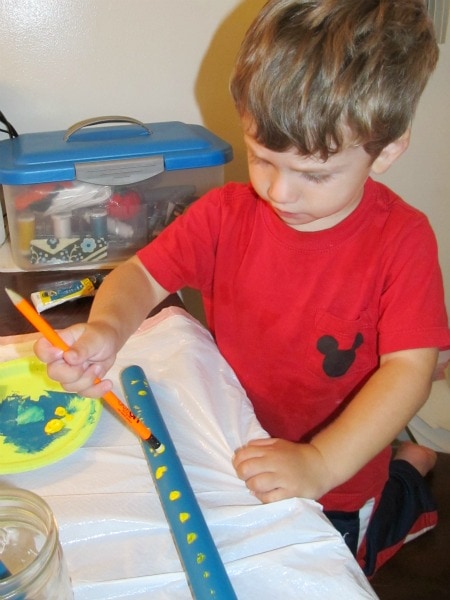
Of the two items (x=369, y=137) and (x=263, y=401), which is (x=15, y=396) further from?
(x=369, y=137)

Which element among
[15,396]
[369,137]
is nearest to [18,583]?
[15,396]

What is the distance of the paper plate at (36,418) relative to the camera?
497 mm

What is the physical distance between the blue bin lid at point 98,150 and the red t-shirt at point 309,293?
17cm

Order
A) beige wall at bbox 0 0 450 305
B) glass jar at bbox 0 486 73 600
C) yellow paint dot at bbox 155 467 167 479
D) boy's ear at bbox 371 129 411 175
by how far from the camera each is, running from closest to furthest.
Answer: glass jar at bbox 0 486 73 600 → yellow paint dot at bbox 155 467 167 479 → boy's ear at bbox 371 129 411 175 → beige wall at bbox 0 0 450 305

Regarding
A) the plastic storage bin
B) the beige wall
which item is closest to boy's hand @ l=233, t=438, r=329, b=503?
the plastic storage bin

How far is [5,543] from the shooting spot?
1.24 ft

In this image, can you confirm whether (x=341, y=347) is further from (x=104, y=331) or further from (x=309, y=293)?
(x=104, y=331)

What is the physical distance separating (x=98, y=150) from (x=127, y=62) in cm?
27

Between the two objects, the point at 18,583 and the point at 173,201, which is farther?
the point at 173,201

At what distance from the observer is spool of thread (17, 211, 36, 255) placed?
35.4 inches

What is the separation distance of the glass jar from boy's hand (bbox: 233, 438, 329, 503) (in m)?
0.16

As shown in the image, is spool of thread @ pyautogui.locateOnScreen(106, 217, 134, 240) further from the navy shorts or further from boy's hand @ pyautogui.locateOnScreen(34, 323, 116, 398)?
the navy shorts

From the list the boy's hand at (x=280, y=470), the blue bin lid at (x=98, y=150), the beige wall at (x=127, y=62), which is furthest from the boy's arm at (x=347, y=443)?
the beige wall at (x=127, y=62)

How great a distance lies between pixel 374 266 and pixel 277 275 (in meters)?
0.12
